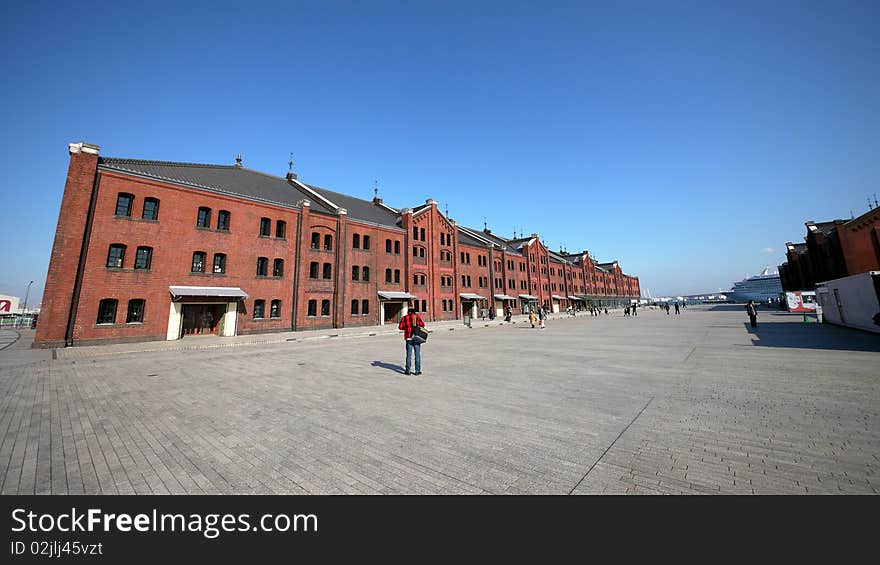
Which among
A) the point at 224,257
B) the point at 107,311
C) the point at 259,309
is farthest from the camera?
the point at 259,309

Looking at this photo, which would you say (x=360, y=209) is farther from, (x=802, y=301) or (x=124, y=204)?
(x=802, y=301)

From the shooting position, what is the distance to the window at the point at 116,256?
58.0 feet

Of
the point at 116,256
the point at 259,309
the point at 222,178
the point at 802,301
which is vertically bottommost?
the point at 802,301

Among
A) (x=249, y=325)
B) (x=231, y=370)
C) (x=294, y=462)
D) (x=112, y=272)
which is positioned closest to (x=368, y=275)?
(x=249, y=325)

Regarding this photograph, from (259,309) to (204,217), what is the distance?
722 centimetres

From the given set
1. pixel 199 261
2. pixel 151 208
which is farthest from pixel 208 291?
pixel 151 208

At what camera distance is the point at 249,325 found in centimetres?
2253

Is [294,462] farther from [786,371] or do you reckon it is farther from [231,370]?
[786,371]

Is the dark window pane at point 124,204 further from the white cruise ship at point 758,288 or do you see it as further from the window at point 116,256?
the white cruise ship at point 758,288

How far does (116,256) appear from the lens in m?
18.0

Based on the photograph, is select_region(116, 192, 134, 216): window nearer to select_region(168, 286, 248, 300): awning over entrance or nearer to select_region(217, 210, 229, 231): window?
select_region(217, 210, 229, 231): window

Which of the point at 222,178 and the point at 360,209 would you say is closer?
the point at 222,178

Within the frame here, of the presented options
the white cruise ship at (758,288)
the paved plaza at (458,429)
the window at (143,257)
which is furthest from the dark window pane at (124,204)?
the white cruise ship at (758,288)
